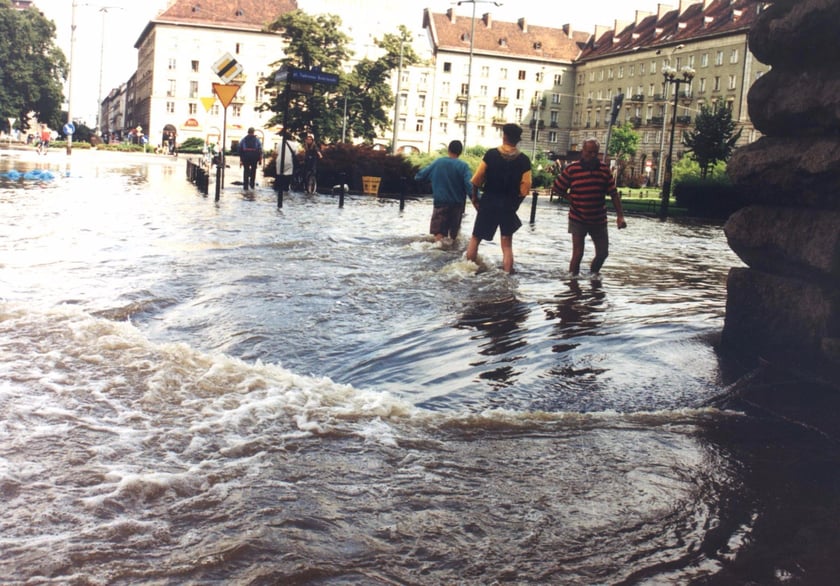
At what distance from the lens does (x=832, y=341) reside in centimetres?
544

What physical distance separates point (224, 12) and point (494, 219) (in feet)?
340

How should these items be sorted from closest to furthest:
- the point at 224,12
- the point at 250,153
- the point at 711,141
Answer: the point at 250,153 < the point at 711,141 < the point at 224,12

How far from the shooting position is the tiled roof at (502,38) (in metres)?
118

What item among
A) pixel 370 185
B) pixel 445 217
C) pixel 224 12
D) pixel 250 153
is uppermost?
pixel 224 12

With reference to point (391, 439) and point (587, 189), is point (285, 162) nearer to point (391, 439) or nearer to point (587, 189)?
point (587, 189)

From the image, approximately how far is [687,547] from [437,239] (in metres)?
12.0

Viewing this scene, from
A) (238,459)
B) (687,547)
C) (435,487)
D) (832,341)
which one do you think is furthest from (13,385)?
(832,341)

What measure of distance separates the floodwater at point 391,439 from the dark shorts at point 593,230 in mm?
1761

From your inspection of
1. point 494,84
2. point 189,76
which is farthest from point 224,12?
point 494,84

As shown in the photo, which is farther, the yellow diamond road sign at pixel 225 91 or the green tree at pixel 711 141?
the green tree at pixel 711 141

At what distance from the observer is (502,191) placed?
12.1 meters

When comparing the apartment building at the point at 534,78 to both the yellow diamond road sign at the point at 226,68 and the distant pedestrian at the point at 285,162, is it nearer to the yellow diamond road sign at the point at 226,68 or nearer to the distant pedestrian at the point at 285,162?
the distant pedestrian at the point at 285,162

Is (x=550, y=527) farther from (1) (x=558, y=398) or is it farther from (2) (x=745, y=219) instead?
(2) (x=745, y=219)

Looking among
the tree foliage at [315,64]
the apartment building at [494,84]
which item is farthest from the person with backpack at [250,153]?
the apartment building at [494,84]
